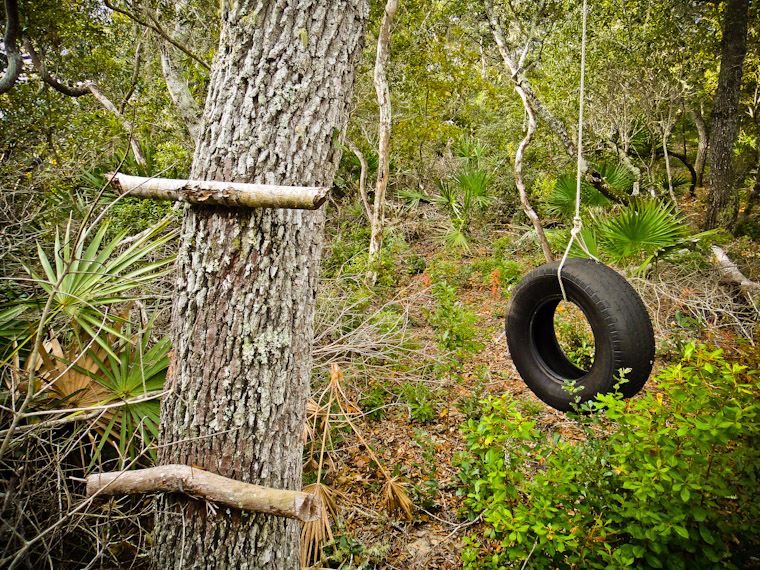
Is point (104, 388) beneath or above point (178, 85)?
beneath

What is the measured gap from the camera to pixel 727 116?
19.7 ft

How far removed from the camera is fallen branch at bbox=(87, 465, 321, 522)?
144cm

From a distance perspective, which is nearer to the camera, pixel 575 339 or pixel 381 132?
pixel 575 339

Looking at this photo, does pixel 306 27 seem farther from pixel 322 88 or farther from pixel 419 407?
pixel 419 407

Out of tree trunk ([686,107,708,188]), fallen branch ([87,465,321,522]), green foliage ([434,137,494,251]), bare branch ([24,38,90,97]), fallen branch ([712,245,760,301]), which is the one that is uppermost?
tree trunk ([686,107,708,188])

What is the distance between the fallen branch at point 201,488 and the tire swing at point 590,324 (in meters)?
1.79

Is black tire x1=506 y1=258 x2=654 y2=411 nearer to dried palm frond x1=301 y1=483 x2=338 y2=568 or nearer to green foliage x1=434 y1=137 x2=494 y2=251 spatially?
→ dried palm frond x1=301 y1=483 x2=338 y2=568

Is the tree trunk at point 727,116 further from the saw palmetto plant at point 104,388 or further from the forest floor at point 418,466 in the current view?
the saw palmetto plant at point 104,388

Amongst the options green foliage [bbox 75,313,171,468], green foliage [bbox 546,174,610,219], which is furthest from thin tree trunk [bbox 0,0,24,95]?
green foliage [bbox 546,174,610,219]

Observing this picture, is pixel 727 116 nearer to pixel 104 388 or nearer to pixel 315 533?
pixel 315 533

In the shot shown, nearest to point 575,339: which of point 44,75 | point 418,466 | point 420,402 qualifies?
point 420,402

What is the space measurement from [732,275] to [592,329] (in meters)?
4.06

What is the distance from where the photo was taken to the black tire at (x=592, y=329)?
2.24m

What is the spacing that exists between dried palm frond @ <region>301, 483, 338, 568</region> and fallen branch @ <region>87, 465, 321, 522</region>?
2.42ft
